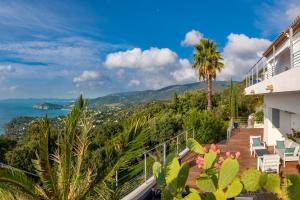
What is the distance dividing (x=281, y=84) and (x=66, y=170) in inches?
228

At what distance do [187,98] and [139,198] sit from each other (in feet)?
127

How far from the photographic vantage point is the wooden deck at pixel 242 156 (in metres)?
11.9

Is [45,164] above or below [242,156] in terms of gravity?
above

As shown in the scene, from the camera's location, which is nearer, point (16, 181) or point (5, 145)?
point (16, 181)

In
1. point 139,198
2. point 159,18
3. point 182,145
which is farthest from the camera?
point 159,18

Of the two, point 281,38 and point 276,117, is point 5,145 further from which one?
A: point 281,38

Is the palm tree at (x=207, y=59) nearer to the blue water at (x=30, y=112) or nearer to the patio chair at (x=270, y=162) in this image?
the blue water at (x=30, y=112)

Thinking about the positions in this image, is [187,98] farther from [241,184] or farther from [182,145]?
[241,184]

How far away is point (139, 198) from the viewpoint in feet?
28.7

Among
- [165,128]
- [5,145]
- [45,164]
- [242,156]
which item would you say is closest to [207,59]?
[165,128]

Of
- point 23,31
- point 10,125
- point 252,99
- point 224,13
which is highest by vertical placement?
point 224,13

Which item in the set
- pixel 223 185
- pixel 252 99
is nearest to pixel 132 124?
pixel 223 185

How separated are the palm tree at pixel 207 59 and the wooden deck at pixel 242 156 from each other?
355 inches

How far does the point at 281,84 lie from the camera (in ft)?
27.3
